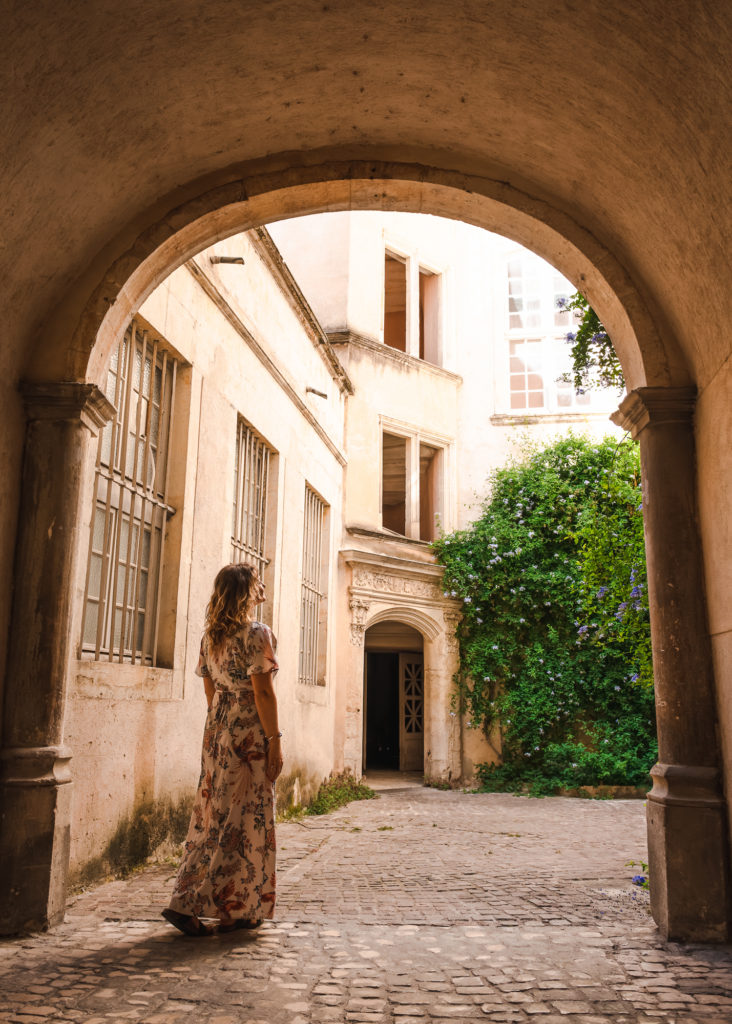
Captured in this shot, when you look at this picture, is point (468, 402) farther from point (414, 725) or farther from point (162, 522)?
point (162, 522)

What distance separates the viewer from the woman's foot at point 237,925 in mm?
3785

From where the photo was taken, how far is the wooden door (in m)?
14.3

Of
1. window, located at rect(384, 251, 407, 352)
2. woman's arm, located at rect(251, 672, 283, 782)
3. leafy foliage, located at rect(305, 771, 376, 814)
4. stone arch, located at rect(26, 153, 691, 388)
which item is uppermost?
window, located at rect(384, 251, 407, 352)

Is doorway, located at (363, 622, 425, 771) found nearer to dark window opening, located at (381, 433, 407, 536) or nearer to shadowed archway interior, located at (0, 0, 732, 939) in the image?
dark window opening, located at (381, 433, 407, 536)

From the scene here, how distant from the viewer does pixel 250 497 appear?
8.26 meters

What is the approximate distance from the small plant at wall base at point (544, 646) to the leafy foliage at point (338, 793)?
2341 mm

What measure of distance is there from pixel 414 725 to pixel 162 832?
9.11 metres

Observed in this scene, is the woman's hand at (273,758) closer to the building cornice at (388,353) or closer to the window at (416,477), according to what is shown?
the window at (416,477)

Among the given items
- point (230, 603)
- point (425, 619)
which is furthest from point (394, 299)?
point (230, 603)

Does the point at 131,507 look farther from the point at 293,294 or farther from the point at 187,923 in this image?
the point at 293,294

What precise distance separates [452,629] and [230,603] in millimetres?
9813

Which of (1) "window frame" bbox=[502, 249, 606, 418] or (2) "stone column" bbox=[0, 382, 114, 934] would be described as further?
(1) "window frame" bbox=[502, 249, 606, 418]

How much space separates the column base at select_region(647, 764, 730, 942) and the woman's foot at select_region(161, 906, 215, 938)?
2.03 metres

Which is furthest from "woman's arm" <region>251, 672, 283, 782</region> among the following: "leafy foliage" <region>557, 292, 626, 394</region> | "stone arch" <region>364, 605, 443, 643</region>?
"stone arch" <region>364, 605, 443, 643</region>
